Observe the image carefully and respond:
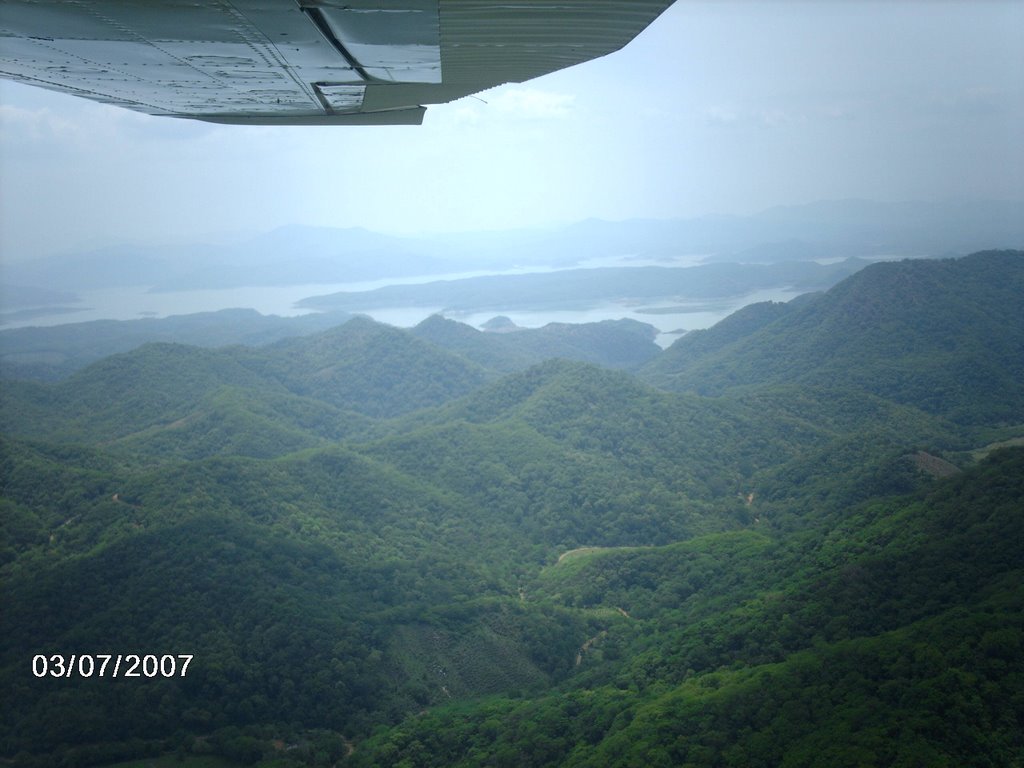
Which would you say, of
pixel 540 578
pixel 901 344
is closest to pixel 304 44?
pixel 540 578

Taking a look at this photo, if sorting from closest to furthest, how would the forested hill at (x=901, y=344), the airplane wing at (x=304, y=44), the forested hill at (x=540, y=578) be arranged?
1. the airplane wing at (x=304, y=44)
2. the forested hill at (x=540, y=578)
3. the forested hill at (x=901, y=344)

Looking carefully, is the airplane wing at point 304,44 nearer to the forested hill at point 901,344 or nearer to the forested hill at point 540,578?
the forested hill at point 540,578

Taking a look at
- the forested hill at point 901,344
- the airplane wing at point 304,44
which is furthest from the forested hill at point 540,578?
the airplane wing at point 304,44

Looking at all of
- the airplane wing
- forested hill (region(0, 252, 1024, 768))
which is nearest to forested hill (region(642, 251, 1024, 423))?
forested hill (region(0, 252, 1024, 768))

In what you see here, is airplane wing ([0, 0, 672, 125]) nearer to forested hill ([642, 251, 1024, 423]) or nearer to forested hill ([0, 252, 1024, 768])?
forested hill ([0, 252, 1024, 768])

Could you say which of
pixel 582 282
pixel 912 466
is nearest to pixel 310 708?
pixel 912 466

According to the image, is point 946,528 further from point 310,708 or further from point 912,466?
point 310,708

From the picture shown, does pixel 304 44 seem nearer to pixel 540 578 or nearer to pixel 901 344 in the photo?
pixel 540 578
